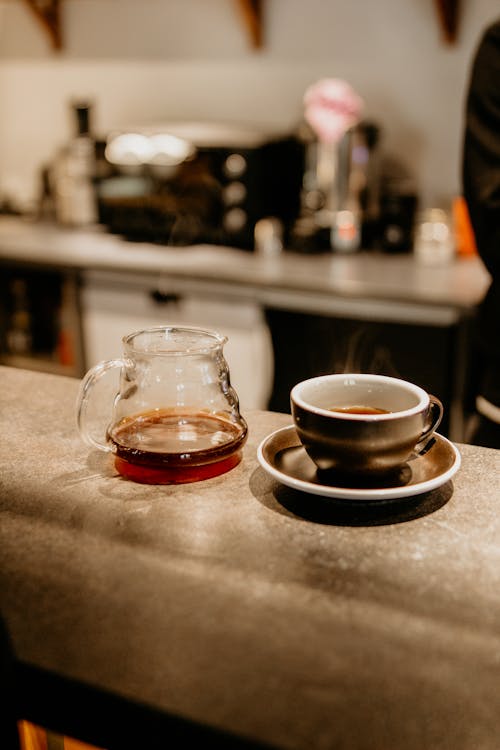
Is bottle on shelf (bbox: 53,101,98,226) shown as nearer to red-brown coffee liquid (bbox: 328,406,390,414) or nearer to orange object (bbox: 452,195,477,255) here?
orange object (bbox: 452,195,477,255)

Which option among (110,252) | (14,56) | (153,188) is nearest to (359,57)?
(153,188)

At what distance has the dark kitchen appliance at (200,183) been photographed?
106 inches

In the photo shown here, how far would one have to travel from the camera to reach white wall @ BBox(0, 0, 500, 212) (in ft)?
9.30

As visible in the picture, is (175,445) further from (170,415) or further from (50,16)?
(50,16)

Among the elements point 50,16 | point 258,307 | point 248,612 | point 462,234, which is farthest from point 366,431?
point 50,16

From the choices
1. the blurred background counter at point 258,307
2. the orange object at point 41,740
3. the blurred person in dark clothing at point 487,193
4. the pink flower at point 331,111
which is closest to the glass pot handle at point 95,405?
the orange object at point 41,740

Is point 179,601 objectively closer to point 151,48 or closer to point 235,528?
point 235,528

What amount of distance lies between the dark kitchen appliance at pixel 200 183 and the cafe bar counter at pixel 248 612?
194cm

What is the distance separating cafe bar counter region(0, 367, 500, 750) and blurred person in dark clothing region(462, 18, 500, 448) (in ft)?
2.62

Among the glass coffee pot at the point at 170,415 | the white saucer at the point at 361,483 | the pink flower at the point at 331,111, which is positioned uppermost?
the pink flower at the point at 331,111

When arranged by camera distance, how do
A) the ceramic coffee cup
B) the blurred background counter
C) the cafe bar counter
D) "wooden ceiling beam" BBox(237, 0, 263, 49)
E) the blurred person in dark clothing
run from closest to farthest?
the cafe bar counter
the ceramic coffee cup
the blurred person in dark clothing
the blurred background counter
"wooden ceiling beam" BBox(237, 0, 263, 49)

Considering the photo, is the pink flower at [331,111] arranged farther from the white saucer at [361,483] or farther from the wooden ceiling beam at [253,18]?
the white saucer at [361,483]

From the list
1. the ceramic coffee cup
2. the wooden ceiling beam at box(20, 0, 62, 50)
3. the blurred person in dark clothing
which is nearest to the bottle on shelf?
the wooden ceiling beam at box(20, 0, 62, 50)

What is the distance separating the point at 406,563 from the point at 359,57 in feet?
8.52
